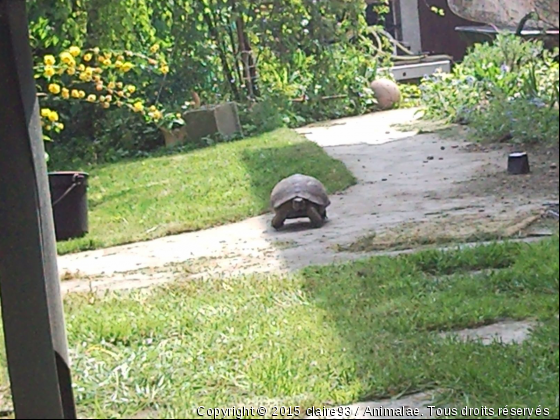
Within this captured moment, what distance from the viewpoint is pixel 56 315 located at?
143cm

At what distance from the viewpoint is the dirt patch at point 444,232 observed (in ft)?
9.56

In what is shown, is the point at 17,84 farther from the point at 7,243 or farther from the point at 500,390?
the point at 500,390

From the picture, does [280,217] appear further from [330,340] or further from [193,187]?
[330,340]

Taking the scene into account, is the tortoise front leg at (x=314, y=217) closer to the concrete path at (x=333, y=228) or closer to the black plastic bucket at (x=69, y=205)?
the concrete path at (x=333, y=228)

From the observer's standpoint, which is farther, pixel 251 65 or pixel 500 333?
pixel 251 65

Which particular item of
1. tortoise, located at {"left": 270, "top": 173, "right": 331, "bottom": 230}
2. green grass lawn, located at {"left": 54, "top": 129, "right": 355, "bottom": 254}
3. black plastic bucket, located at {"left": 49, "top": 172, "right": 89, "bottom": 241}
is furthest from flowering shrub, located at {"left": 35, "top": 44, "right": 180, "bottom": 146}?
tortoise, located at {"left": 270, "top": 173, "right": 331, "bottom": 230}

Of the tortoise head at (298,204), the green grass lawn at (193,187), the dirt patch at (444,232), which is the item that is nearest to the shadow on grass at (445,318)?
the dirt patch at (444,232)

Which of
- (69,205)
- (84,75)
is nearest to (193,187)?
(69,205)

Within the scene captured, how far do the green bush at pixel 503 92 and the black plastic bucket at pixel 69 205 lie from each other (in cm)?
184

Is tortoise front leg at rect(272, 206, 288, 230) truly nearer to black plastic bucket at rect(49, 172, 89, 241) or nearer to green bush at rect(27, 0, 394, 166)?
black plastic bucket at rect(49, 172, 89, 241)

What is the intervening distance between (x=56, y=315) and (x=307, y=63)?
5868 mm

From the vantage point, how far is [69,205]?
171 inches

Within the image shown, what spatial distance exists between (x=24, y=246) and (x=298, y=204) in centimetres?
273

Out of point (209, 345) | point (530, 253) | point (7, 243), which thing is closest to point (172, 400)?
point (7, 243)
